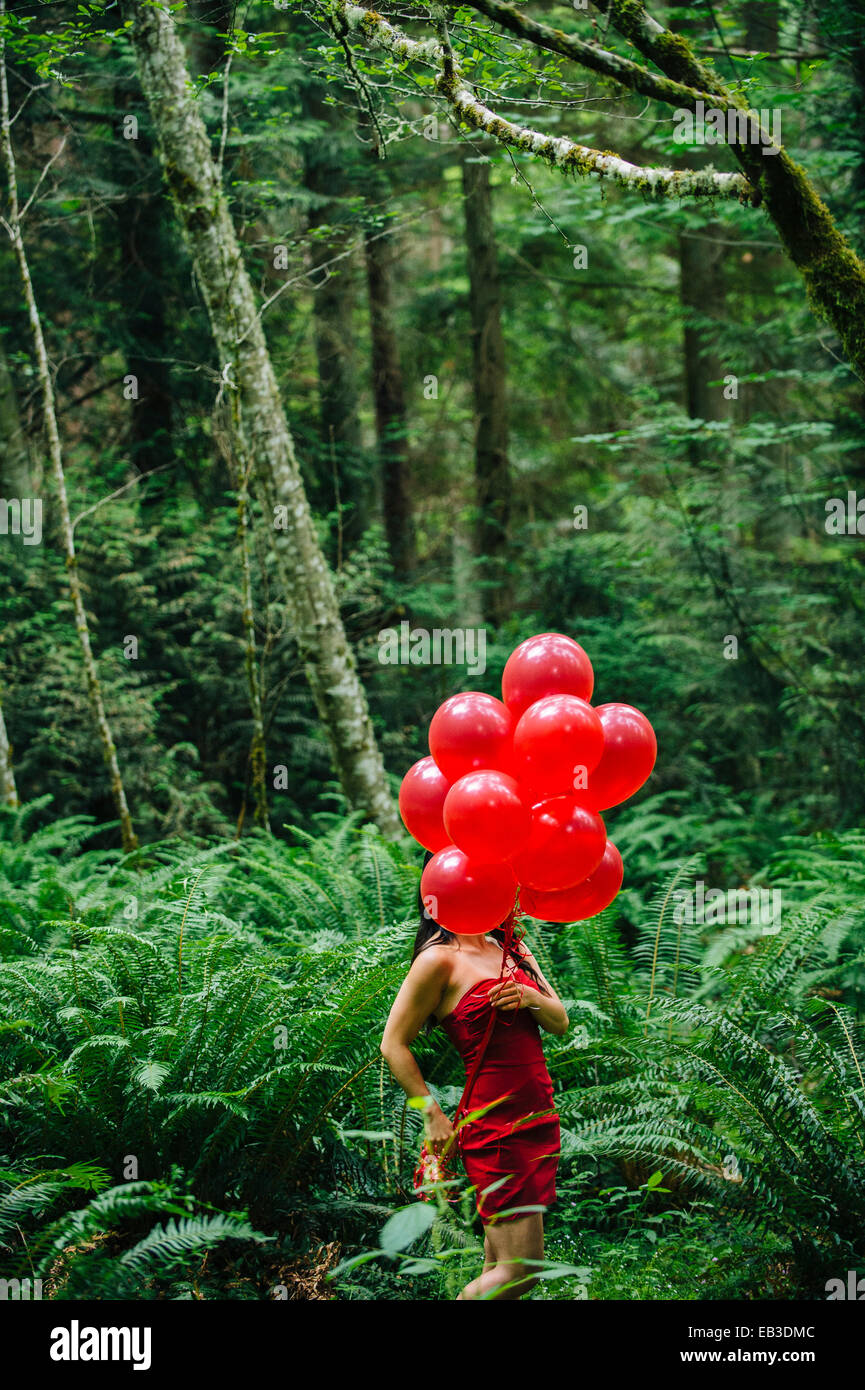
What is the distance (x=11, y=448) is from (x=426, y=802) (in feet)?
28.4

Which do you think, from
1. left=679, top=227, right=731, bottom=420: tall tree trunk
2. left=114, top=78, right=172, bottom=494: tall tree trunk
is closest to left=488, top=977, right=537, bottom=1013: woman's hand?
left=114, top=78, right=172, bottom=494: tall tree trunk

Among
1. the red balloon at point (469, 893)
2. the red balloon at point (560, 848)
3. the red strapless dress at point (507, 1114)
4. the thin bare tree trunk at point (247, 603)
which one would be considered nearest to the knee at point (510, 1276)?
the red strapless dress at point (507, 1114)

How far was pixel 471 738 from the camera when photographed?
2.73 m

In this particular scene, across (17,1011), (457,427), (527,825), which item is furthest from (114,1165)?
(457,427)

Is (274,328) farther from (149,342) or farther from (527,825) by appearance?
(527,825)

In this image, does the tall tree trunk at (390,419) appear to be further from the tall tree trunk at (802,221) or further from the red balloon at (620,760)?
the red balloon at (620,760)

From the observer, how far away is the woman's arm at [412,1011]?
276cm

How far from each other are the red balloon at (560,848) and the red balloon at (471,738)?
23 centimetres

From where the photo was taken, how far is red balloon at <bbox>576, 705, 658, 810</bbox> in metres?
2.80

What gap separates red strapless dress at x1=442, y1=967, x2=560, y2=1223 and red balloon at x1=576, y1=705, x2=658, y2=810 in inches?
26.9

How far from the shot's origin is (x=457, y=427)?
14.1 metres

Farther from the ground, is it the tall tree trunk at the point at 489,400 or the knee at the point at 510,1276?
the tall tree trunk at the point at 489,400

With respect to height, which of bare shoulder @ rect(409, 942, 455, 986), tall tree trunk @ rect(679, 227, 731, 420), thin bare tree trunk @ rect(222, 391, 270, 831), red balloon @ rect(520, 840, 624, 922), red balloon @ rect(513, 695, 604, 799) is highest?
tall tree trunk @ rect(679, 227, 731, 420)

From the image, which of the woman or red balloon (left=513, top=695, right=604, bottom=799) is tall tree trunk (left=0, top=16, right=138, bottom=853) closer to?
the woman
